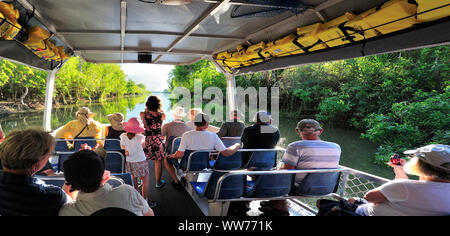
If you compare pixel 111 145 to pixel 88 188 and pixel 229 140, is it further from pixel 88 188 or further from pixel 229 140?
pixel 88 188

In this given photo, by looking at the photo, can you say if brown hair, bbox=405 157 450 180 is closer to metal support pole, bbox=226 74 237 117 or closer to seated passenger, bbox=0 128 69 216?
seated passenger, bbox=0 128 69 216

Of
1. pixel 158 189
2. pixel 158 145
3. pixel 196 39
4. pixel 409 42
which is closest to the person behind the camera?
pixel 409 42

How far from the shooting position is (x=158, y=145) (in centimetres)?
317

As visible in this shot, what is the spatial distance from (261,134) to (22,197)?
2278 mm

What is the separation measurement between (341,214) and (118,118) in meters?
2.89

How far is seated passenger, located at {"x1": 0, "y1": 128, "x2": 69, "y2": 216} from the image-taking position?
1132mm

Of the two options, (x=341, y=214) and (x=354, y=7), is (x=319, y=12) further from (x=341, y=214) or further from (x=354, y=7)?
(x=341, y=214)

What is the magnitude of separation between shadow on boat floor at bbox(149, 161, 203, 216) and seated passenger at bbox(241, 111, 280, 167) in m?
1.00

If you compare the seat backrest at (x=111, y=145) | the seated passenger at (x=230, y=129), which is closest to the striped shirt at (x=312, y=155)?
the seated passenger at (x=230, y=129)

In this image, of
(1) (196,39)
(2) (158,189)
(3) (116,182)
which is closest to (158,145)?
(2) (158,189)

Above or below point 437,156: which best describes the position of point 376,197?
below

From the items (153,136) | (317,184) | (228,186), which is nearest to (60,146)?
(153,136)

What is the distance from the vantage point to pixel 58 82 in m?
30.5

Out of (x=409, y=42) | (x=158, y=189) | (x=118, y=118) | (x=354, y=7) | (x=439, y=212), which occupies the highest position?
(x=354, y=7)
